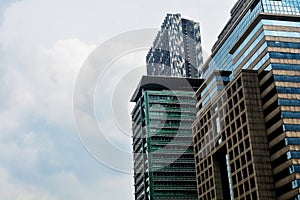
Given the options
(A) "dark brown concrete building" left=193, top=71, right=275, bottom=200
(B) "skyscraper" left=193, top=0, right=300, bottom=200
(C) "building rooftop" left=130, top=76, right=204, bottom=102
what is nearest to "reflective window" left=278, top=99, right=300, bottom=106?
(B) "skyscraper" left=193, top=0, right=300, bottom=200

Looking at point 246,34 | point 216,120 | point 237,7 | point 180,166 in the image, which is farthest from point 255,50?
point 180,166

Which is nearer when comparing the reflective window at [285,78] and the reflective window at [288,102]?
the reflective window at [288,102]

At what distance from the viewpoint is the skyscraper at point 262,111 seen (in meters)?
91.8

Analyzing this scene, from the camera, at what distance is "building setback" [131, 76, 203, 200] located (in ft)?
559

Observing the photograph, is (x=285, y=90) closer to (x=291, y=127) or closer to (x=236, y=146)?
(x=291, y=127)

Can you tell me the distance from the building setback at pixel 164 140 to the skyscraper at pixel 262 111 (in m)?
50.2

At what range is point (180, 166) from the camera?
571 feet

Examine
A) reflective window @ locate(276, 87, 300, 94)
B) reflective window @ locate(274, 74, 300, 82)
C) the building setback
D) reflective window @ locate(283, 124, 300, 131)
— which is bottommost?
reflective window @ locate(283, 124, 300, 131)

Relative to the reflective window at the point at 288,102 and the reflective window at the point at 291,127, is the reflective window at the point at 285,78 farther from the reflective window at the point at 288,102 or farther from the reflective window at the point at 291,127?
the reflective window at the point at 291,127

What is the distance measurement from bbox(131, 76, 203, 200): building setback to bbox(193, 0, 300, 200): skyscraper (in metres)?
50.2

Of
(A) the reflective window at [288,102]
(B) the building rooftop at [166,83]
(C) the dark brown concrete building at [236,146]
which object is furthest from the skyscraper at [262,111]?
(B) the building rooftop at [166,83]

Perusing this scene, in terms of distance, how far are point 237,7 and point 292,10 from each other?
51648 millimetres

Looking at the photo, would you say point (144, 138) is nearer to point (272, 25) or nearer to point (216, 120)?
point (216, 120)

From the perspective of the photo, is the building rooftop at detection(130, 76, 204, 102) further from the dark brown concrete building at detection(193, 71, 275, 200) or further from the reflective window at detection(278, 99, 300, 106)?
the reflective window at detection(278, 99, 300, 106)
